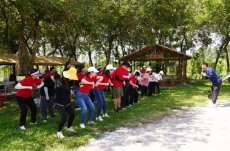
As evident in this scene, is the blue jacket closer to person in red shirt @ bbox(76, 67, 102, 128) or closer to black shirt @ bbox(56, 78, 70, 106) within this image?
person in red shirt @ bbox(76, 67, 102, 128)

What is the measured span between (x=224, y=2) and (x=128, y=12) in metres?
8.98

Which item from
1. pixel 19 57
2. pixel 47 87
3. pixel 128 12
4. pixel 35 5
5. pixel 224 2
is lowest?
pixel 47 87

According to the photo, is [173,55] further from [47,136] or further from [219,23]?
[47,136]

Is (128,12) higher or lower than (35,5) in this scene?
higher

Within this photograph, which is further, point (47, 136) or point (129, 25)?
point (129, 25)


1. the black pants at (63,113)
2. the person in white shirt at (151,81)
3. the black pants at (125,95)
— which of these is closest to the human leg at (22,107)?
the black pants at (63,113)

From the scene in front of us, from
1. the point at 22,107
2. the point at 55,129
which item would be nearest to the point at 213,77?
the point at 55,129

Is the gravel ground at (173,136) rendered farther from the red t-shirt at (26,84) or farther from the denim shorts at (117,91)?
the red t-shirt at (26,84)

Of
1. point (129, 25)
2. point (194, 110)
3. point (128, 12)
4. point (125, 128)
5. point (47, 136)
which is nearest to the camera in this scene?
point (47, 136)

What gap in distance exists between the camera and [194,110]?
11906mm

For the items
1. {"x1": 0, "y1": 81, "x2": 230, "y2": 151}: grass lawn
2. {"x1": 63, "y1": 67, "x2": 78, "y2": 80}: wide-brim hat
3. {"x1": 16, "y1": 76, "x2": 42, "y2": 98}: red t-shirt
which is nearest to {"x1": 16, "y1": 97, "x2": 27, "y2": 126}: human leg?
{"x1": 16, "y1": 76, "x2": 42, "y2": 98}: red t-shirt

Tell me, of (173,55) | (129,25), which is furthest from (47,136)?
(173,55)

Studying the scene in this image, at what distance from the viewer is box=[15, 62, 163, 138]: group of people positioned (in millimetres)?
7570

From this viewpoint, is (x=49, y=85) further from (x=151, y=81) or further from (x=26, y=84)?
(x=151, y=81)
